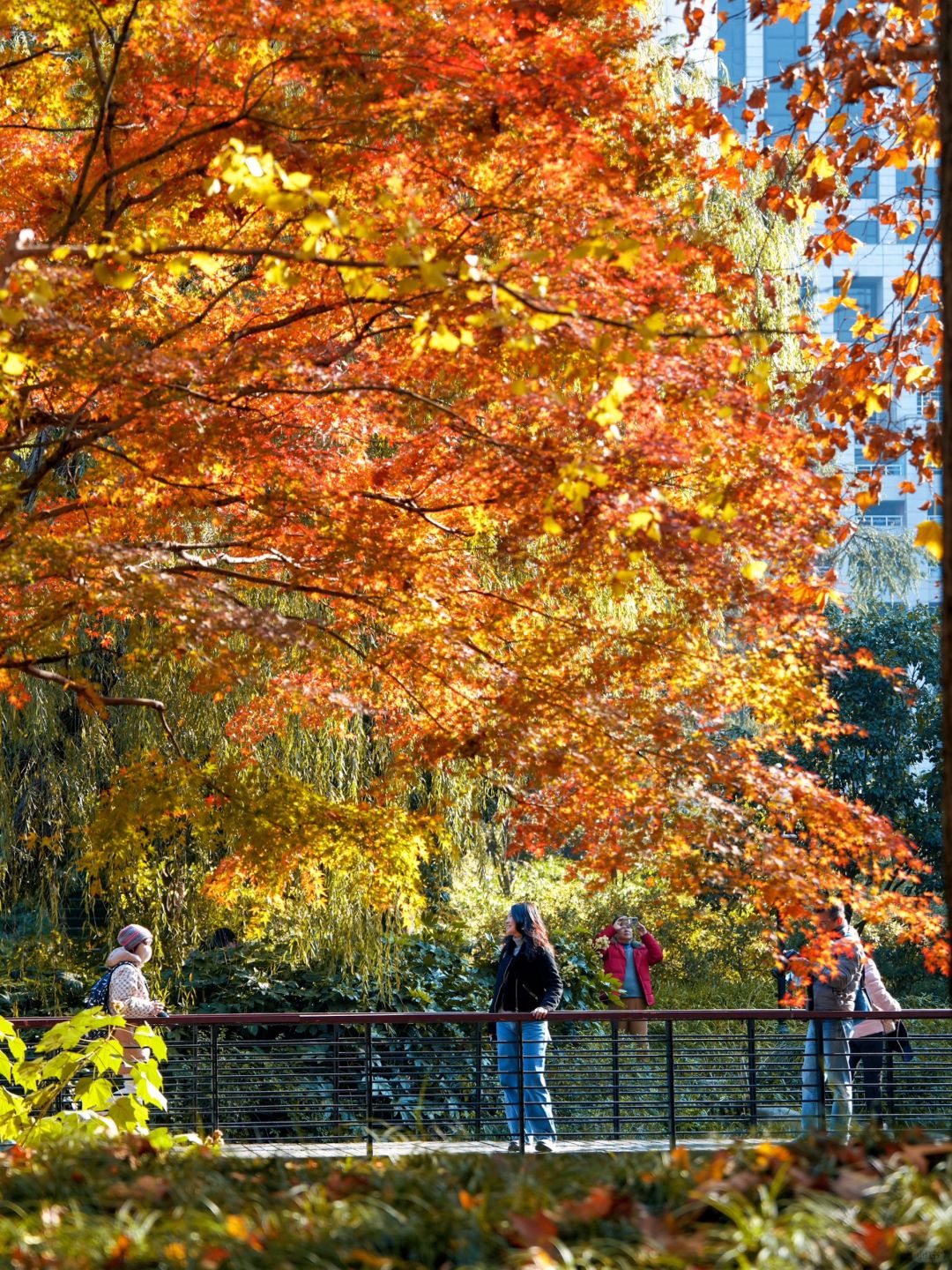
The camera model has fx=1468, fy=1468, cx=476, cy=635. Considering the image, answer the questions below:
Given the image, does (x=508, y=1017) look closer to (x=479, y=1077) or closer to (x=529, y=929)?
(x=479, y=1077)

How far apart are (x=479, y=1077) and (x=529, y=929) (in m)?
1.02

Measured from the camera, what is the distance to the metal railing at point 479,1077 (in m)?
9.41

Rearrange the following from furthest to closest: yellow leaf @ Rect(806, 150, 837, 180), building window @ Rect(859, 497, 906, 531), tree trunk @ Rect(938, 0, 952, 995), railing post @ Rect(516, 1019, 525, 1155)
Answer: building window @ Rect(859, 497, 906, 531) → yellow leaf @ Rect(806, 150, 837, 180) → railing post @ Rect(516, 1019, 525, 1155) → tree trunk @ Rect(938, 0, 952, 995)

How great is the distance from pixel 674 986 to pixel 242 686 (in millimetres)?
8235

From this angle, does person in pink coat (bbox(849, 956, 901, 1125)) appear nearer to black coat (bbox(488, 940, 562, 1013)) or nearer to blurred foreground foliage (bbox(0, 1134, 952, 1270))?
black coat (bbox(488, 940, 562, 1013))

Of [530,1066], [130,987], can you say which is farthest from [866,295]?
[130,987]

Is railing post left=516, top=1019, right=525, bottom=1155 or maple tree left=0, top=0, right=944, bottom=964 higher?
maple tree left=0, top=0, right=944, bottom=964

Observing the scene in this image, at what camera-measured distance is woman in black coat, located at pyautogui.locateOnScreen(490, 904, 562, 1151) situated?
9.71 meters

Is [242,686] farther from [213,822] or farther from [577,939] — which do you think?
[577,939]

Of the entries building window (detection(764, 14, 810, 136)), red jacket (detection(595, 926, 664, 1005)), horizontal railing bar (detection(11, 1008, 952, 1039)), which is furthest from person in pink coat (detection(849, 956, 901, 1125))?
building window (detection(764, 14, 810, 136))

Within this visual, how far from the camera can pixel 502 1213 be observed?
3.53 metres

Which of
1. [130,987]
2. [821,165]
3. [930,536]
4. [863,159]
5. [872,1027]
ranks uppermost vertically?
[821,165]

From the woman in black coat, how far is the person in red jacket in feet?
16.1

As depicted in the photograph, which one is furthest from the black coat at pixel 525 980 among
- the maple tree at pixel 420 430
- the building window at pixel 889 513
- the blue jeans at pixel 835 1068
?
the building window at pixel 889 513
